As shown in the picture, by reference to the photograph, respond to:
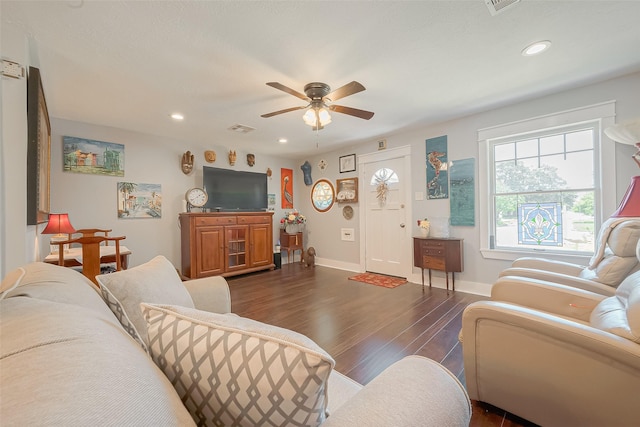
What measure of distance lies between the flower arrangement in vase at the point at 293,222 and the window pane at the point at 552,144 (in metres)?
3.92

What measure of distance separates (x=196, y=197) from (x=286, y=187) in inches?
77.4

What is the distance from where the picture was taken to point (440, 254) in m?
3.40

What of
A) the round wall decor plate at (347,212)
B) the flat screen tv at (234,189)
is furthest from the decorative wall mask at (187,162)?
the round wall decor plate at (347,212)

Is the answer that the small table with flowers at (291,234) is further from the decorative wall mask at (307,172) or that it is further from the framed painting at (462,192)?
the framed painting at (462,192)

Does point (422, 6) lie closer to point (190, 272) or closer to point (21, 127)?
point (21, 127)

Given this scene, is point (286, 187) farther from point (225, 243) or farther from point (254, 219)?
point (225, 243)

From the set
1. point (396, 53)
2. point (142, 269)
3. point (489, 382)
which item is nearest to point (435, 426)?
point (489, 382)

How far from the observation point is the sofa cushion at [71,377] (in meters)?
Result: 0.31

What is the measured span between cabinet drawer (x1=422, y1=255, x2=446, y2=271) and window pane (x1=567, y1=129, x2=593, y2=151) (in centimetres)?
185

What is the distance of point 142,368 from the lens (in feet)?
1.52

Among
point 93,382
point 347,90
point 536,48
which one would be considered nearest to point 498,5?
point 536,48

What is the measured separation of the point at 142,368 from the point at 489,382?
5.34 ft

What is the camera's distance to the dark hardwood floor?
185 cm

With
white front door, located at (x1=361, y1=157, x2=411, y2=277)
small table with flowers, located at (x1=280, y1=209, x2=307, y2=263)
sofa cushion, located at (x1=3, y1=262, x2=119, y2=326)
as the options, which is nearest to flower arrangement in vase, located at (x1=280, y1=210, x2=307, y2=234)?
small table with flowers, located at (x1=280, y1=209, x2=307, y2=263)
